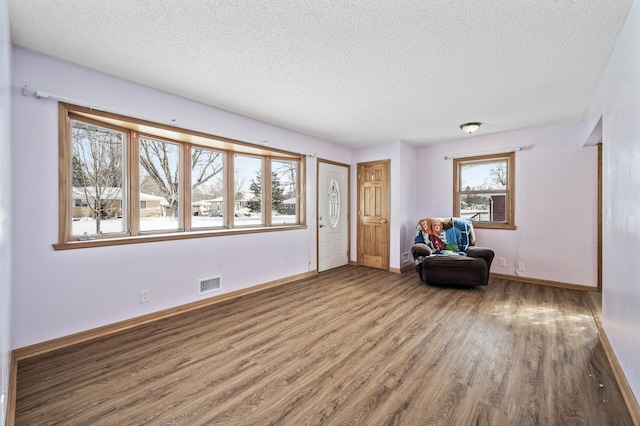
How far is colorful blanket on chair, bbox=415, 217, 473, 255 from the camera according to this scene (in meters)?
4.41

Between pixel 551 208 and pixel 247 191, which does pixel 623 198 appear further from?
pixel 247 191

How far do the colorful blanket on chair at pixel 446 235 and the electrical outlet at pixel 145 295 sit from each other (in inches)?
153

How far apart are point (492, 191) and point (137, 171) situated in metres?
5.22

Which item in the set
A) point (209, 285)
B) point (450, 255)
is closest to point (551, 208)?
point (450, 255)

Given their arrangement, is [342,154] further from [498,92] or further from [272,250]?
[498,92]

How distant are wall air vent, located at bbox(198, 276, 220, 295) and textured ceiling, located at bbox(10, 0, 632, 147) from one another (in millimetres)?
2132

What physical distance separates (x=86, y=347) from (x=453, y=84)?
13.5 ft

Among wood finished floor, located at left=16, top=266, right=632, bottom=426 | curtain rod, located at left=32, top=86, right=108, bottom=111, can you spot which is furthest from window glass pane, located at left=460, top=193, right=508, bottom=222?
curtain rod, located at left=32, top=86, right=108, bottom=111

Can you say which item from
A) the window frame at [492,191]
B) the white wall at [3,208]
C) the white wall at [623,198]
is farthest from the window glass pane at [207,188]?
the window frame at [492,191]

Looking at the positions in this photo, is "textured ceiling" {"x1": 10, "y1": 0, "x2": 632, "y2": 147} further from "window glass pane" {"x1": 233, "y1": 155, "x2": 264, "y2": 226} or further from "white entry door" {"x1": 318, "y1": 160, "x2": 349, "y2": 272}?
"white entry door" {"x1": 318, "y1": 160, "x2": 349, "y2": 272}

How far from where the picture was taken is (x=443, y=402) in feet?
5.59

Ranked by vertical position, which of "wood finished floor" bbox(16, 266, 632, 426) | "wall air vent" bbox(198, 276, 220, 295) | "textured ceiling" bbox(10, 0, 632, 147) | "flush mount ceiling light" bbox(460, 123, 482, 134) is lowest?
"wood finished floor" bbox(16, 266, 632, 426)

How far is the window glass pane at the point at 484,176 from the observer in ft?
15.3

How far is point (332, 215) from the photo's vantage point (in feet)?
17.7
